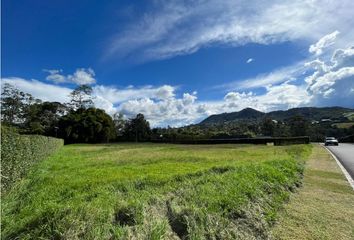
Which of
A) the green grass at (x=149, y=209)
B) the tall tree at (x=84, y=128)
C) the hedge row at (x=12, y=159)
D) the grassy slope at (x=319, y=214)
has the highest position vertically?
the tall tree at (x=84, y=128)

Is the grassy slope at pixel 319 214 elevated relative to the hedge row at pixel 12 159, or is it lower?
lower

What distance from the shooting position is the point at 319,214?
845 centimetres

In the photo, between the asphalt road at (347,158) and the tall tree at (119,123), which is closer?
the asphalt road at (347,158)

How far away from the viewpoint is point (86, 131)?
257ft

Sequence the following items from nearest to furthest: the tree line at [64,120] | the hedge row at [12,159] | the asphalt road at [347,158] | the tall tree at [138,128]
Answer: the hedge row at [12,159], the asphalt road at [347,158], the tree line at [64,120], the tall tree at [138,128]

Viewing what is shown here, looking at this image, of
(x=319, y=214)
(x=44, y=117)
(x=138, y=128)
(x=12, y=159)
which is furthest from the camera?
(x=138, y=128)

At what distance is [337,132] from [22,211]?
119574 mm

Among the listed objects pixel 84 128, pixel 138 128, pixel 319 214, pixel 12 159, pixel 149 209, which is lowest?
pixel 319 214

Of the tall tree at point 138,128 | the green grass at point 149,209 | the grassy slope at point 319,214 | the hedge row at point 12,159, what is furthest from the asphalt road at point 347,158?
the tall tree at point 138,128

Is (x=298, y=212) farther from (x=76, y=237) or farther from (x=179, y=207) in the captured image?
(x=76, y=237)

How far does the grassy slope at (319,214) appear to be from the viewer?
7.02 m

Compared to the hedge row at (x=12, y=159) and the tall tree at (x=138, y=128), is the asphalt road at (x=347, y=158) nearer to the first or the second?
the hedge row at (x=12, y=159)

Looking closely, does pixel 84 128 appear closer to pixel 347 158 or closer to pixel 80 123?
pixel 80 123

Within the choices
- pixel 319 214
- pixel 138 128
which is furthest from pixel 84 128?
pixel 319 214
